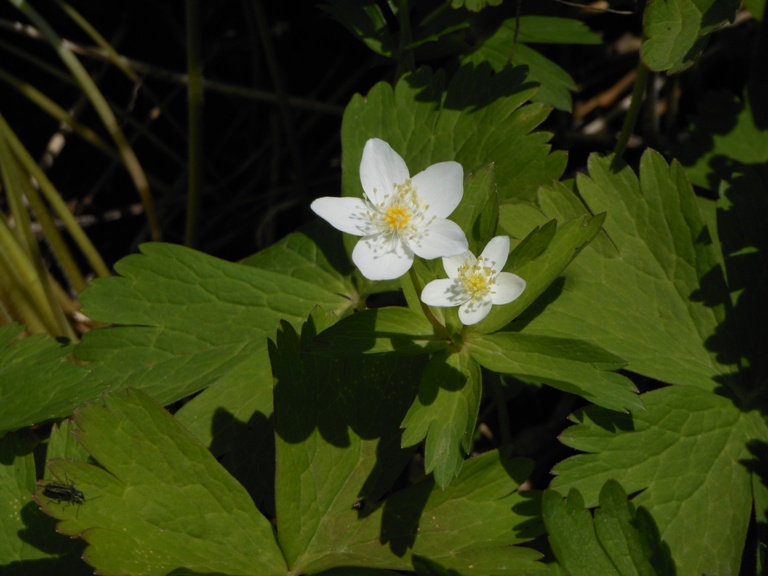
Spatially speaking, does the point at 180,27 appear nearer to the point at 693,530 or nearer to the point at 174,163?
the point at 174,163

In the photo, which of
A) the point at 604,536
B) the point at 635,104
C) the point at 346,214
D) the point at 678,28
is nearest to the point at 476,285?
the point at 346,214

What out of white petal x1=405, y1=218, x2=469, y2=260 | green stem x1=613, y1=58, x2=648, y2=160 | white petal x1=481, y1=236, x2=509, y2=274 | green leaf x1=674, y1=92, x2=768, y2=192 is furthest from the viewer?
green leaf x1=674, y1=92, x2=768, y2=192

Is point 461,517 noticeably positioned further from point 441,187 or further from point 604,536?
point 441,187

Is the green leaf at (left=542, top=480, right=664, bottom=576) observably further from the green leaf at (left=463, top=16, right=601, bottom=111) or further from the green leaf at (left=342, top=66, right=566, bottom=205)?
the green leaf at (left=463, top=16, right=601, bottom=111)

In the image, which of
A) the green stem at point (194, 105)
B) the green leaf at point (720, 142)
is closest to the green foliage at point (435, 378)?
the green leaf at point (720, 142)

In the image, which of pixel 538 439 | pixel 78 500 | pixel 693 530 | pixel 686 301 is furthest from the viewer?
pixel 538 439

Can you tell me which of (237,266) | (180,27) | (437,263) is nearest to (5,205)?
(180,27)

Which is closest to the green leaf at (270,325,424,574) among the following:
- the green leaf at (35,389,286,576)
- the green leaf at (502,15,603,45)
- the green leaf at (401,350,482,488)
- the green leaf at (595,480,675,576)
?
the green leaf at (35,389,286,576)
